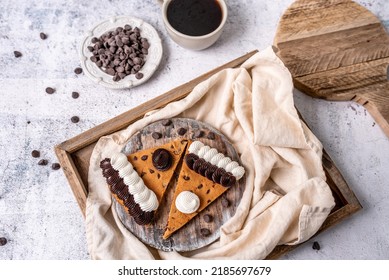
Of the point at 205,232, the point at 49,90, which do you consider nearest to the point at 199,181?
the point at 205,232

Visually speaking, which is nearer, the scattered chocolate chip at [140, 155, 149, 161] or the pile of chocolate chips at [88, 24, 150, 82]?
the scattered chocolate chip at [140, 155, 149, 161]

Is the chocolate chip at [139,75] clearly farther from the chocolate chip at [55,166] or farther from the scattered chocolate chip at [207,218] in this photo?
the scattered chocolate chip at [207,218]

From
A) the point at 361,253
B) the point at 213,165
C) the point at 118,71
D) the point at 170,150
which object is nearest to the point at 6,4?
the point at 118,71

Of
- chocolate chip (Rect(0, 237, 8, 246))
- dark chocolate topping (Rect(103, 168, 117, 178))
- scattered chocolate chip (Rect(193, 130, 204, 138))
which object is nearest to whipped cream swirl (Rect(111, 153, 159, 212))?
dark chocolate topping (Rect(103, 168, 117, 178))

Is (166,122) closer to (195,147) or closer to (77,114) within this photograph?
(195,147)

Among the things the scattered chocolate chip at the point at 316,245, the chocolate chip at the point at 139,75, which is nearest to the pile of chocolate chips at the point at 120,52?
the chocolate chip at the point at 139,75

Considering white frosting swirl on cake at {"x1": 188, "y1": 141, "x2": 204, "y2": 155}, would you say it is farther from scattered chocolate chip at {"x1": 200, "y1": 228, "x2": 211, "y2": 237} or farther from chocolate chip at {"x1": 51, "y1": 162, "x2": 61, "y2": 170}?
chocolate chip at {"x1": 51, "y1": 162, "x2": 61, "y2": 170}
